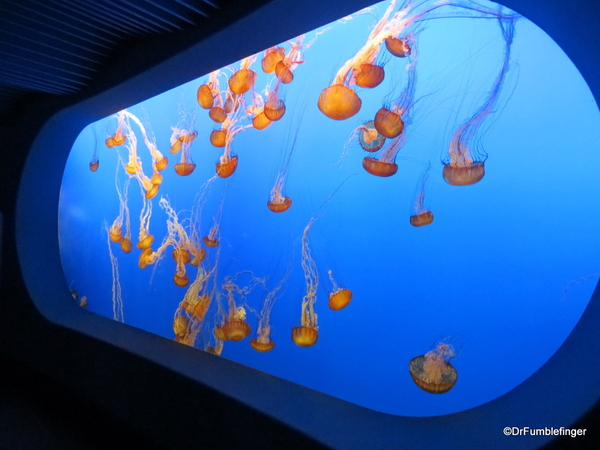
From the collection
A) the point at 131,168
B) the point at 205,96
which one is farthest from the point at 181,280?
the point at 205,96

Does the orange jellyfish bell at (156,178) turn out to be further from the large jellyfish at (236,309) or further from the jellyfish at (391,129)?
the jellyfish at (391,129)

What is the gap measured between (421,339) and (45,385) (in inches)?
105

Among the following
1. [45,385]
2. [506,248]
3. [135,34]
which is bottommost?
[45,385]

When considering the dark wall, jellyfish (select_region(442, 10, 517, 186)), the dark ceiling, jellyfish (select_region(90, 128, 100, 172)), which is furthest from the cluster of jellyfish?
the dark ceiling

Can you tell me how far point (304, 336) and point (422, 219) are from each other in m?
1.07

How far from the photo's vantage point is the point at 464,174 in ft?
6.72

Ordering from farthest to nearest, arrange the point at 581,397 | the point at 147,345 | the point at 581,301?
the point at 147,345, the point at 581,301, the point at 581,397

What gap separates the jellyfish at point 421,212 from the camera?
7.16 ft

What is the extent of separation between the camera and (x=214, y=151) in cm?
314

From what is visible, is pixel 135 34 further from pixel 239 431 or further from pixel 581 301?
pixel 581 301

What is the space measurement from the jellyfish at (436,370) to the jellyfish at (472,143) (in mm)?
890

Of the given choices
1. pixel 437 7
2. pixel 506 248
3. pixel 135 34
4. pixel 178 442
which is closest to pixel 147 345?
pixel 178 442

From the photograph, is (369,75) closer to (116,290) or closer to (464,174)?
(464,174)

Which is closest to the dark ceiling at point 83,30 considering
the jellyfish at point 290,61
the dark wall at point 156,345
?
the dark wall at point 156,345
